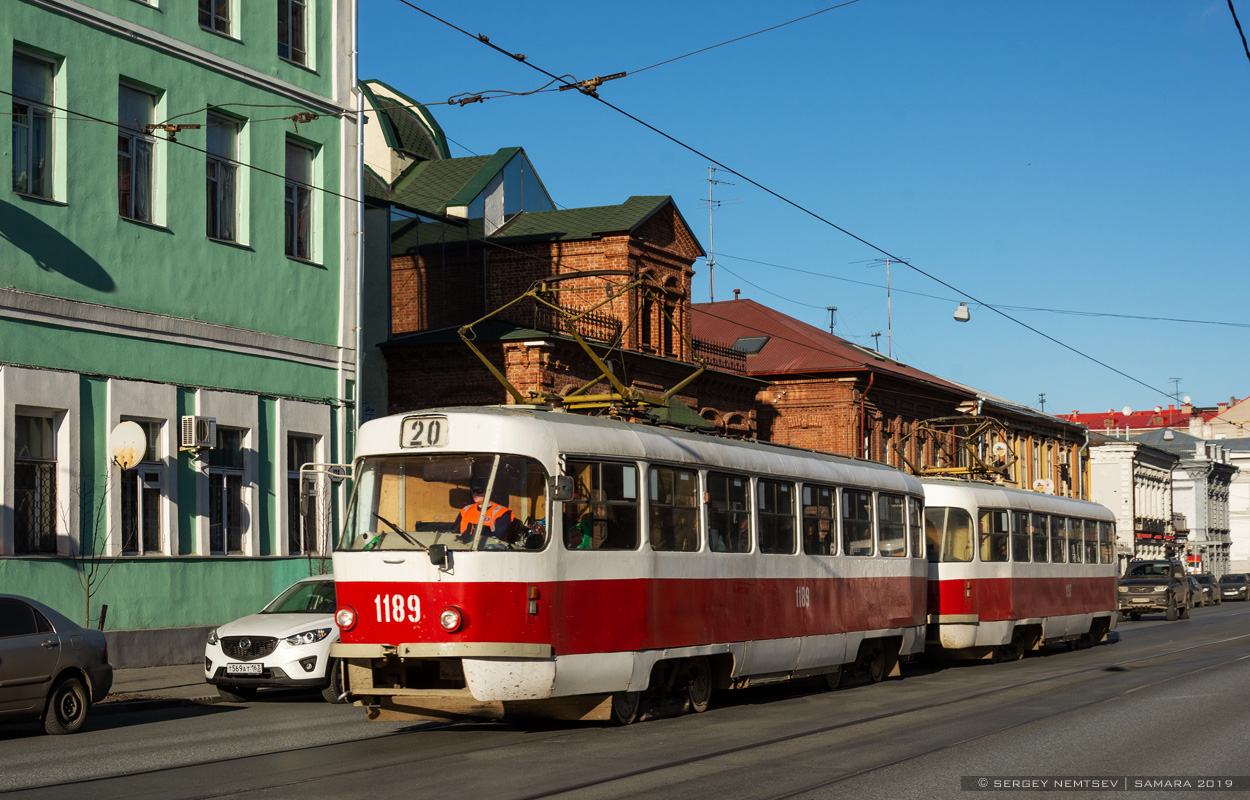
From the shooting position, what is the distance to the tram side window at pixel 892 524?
19.3 metres

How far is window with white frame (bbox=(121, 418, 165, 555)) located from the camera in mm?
21391

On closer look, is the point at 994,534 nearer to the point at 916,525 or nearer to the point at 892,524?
the point at 916,525

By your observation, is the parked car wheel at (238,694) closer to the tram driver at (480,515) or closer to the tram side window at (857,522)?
the tram driver at (480,515)

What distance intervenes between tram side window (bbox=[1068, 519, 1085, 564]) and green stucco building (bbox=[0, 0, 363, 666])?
13.5 m

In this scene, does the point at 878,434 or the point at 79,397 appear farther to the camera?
the point at 878,434

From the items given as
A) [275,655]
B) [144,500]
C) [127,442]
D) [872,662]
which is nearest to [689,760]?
[275,655]

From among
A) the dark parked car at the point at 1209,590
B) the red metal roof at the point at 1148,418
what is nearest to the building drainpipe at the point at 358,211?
the dark parked car at the point at 1209,590

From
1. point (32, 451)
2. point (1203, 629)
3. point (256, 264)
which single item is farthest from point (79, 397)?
point (1203, 629)

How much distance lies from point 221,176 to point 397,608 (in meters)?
13.7

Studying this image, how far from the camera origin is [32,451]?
20.1m

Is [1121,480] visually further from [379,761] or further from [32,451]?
[379,761]

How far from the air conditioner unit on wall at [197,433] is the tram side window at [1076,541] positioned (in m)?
15.7

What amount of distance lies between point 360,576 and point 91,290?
1061cm

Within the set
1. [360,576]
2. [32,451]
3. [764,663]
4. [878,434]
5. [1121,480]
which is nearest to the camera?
[360,576]
